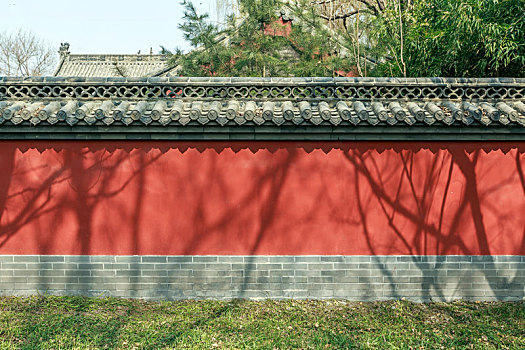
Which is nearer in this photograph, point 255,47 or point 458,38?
point 458,38

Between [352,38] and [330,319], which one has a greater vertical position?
[352,38]

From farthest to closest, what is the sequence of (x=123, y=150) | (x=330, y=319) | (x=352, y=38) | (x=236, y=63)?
(x=352, y=38)
(x=236, y=63)
(x=123, y=150)
(x=330, y=319)

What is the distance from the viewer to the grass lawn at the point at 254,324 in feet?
14.7

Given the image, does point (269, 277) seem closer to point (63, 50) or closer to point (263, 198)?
point (263, 198)

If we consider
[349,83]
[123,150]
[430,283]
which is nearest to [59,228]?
[123,150]

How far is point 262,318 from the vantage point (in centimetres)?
510

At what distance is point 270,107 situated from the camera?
545 cm

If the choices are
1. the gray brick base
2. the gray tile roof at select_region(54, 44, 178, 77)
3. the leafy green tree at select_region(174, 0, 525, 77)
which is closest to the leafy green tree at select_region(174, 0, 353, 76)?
the leafy green tree at select_region(174, 0, 525, 77)

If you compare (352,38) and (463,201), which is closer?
(463,201)

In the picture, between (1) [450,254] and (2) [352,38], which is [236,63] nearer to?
(2) [352,38]

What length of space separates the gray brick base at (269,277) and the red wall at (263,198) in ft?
0.44

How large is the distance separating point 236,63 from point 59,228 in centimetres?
576

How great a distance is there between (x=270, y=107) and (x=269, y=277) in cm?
223

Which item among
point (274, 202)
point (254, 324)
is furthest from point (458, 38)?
point (254, 324)
